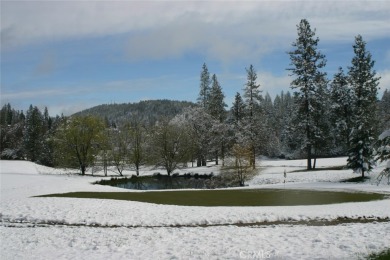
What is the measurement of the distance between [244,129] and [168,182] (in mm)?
15003

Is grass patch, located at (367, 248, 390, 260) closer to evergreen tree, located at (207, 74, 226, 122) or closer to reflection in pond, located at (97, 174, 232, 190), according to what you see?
reflection in pond, located at (97, 174, 232, 190)

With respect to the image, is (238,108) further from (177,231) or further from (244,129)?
(177,231)

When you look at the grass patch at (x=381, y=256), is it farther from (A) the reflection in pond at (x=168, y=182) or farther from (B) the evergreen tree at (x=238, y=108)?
(B) the evergreen tree at (x=238, y=108)

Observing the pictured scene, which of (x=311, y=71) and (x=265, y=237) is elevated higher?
(x=311, y=71)

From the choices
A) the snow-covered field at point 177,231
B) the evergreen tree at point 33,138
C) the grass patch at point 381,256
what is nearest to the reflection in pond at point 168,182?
the snow-covered field at point 177,231

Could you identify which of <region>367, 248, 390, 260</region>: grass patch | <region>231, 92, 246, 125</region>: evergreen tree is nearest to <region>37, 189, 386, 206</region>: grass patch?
<region>367, 248, 390, 260</region>: grass patch

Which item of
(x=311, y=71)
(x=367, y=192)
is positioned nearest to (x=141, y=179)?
(x=311, y=71)

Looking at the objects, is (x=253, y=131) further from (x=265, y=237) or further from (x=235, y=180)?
(x=265, y=237)

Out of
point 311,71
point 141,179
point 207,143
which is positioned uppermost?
point 311,71

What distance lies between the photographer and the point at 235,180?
141ft

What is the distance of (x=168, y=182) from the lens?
50281mm

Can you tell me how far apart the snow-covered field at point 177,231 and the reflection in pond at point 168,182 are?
Result: 20.2 meters

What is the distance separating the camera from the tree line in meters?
45.7

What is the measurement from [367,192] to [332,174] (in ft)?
36.6
